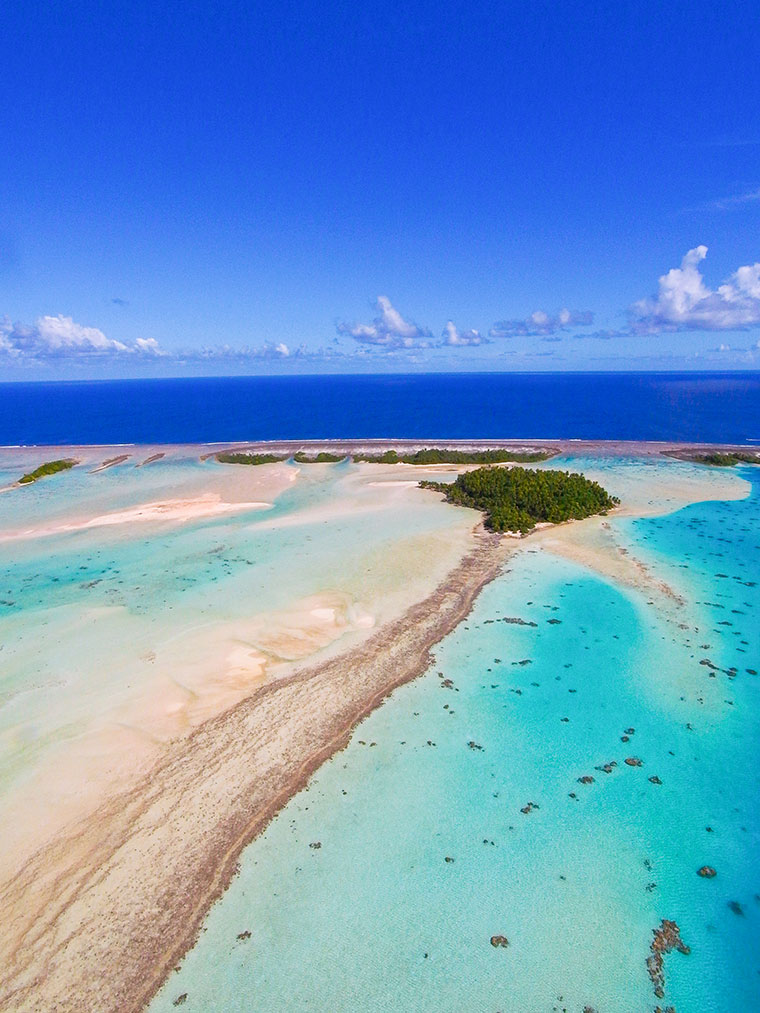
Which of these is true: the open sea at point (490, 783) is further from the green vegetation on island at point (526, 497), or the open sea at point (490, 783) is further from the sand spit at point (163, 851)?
the green vegetation on island at point (526, 497)

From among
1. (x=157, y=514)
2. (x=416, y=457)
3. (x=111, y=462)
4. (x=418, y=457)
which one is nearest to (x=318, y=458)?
(x=416, y=457)

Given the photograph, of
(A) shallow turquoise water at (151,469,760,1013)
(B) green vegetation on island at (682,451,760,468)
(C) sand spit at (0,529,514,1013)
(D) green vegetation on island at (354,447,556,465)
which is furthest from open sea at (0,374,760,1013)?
(B) green vegetation on island at (682,451,760,468)

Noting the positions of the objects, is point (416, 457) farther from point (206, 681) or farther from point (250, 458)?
point (206, 681)

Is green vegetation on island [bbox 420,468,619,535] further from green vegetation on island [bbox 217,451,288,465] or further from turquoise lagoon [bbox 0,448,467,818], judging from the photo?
green vegetation on island [bbox 217,451,288,465]

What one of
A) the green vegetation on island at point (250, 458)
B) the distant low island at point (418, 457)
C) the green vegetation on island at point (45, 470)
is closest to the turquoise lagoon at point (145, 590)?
the green vegetation on island at point (45, 470)

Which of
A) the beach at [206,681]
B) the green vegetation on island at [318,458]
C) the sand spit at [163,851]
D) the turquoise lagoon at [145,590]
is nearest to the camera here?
the sand spit at [163,851]

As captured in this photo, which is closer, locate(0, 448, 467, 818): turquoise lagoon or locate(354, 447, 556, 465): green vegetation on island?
locate(0, 448, 467, 818): turquoise lagoon
